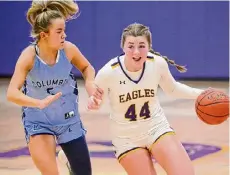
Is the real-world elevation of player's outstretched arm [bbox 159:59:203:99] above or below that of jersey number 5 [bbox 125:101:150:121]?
above

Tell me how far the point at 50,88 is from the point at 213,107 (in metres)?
1.33

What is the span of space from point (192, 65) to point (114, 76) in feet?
26.9

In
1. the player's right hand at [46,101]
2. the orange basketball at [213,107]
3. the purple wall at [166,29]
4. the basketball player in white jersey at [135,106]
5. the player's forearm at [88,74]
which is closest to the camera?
the player's right hand at [46,101]

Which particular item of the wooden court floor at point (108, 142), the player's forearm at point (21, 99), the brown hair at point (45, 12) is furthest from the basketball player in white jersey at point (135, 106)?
the wooden court floor at point (108, 142)

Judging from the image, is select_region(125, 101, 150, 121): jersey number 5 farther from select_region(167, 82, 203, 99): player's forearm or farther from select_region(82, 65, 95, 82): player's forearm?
select_region(82, 65, 95, 82): player's forearm

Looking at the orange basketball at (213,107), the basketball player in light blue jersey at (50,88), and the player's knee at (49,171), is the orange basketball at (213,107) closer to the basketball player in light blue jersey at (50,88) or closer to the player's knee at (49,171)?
the basketball player in light blue jersey at (50,88)

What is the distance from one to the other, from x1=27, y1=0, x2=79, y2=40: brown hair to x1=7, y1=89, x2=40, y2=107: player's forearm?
528 mm

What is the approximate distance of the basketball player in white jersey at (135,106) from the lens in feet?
14.6

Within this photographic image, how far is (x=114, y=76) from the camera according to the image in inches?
179

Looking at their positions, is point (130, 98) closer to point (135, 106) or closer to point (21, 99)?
point (135, 106)

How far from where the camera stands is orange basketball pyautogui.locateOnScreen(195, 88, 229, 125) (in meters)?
4.68

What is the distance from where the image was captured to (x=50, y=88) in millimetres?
4676

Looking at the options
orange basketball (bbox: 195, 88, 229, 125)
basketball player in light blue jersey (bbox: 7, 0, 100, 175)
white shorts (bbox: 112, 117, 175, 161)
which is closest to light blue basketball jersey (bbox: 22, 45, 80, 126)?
basketball player in light blue jersey (bbox: 7, 0, 100, 175)

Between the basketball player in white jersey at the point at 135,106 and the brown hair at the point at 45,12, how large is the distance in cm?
59
